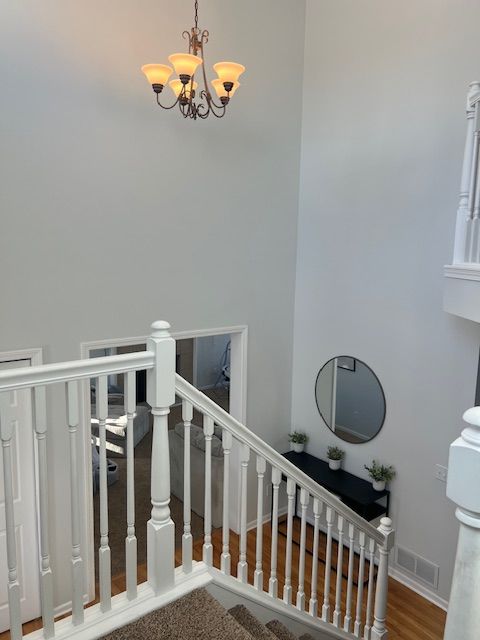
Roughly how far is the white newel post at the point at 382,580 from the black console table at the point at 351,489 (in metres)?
1.10

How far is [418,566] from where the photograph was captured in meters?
4.20

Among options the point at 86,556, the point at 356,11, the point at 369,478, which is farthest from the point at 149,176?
the point at 369,478

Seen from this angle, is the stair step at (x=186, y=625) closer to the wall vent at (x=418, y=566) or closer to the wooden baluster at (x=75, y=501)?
the wooden baluster at (x=75, y=501)

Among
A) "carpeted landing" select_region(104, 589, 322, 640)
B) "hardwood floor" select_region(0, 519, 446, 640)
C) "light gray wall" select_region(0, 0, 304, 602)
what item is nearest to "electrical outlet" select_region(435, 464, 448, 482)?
"hardwood floor" select_region(0, 519, 446, 640)

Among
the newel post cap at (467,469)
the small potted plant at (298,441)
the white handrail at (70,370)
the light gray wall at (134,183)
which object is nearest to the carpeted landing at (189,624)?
the white handrail at (70,370)

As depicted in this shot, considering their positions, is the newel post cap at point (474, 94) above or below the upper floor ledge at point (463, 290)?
above

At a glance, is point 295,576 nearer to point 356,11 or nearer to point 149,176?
point 149,176

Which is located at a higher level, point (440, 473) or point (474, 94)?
point (474, 94)

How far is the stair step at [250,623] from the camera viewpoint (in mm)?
1925

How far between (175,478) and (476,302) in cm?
403

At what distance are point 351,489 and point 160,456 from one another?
10.3ft

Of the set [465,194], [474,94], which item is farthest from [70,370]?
[474,94]

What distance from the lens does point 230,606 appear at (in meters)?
2.05

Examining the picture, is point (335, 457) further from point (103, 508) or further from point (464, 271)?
point (103, 508)
